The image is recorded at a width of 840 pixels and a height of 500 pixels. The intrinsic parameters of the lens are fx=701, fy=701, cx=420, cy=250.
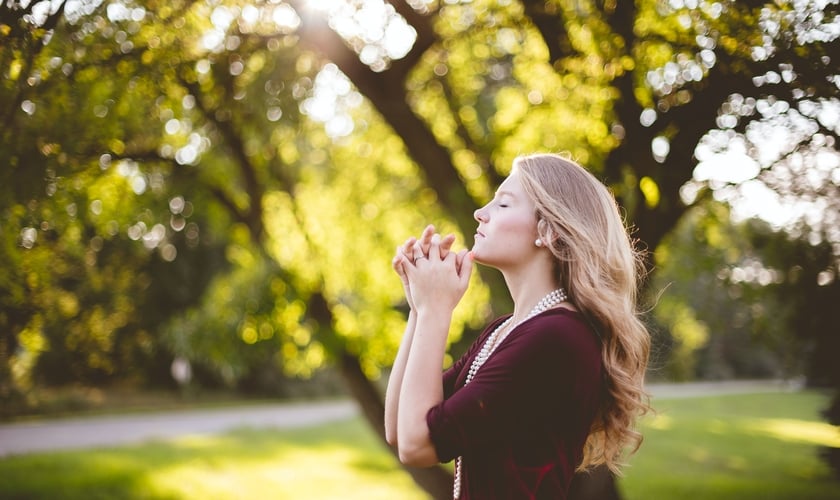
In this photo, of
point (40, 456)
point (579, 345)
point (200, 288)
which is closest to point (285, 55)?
point (579, 345)

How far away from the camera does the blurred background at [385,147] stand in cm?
347

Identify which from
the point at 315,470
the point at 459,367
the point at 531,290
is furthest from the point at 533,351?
the point at 315,470

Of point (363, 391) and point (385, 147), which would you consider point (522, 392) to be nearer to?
point (363, 391)

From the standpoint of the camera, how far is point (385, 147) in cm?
869

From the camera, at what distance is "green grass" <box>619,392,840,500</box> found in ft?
29.8

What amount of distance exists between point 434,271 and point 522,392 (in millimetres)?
429

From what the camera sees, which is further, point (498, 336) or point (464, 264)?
point (498, 336)

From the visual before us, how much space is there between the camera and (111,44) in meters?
3.84

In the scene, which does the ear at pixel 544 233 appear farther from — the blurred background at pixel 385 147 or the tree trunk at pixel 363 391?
the tree trunk at pixel 363 391

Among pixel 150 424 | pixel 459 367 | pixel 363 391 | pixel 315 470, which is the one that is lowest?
pixel 315 470

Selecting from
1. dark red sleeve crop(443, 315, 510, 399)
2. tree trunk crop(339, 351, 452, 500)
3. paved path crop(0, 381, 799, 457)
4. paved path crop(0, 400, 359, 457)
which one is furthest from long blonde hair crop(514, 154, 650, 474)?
paved path crop(0, 381, 799, 457)

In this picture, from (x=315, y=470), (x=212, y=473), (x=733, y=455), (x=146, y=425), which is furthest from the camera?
(x=146, y=425)

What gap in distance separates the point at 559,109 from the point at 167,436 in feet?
40.3

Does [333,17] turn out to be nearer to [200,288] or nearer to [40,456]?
[40,456]
